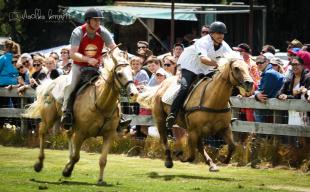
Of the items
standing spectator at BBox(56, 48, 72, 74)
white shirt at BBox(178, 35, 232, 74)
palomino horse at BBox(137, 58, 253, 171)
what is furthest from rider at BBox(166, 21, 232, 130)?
standing spectator at BBox(56, 48, 72, 74)

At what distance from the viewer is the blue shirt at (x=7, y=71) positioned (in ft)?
82.0

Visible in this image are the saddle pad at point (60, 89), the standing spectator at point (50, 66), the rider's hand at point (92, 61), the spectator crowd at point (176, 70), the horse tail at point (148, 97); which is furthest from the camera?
the standing spectator at point (50, 66)

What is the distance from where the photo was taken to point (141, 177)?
1827cm

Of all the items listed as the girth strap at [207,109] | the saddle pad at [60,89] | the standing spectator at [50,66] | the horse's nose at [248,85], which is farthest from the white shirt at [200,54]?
the standing spectator at [50,66]

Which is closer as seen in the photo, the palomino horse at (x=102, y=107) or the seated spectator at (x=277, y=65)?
the palomino horse at (x=102, y=107)

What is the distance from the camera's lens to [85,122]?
17.6m

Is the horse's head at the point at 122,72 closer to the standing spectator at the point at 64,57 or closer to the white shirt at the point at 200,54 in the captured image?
the white shirt at the point at 200,54

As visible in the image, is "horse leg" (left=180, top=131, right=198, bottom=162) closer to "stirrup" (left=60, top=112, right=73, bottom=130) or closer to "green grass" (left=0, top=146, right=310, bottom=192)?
"green grass" (left=0, top=146, right=310, bottom=192)

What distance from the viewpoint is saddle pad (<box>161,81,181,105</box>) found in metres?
19.3

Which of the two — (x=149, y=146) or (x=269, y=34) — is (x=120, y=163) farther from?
(x=269, y=34)

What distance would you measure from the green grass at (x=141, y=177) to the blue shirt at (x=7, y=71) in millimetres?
3848

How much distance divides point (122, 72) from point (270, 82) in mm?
3722

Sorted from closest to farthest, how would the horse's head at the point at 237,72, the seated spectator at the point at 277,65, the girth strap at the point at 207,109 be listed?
the horse's head at the point at 237,72 < the girth strap at the point at 207,109 < the seated spectator at the point at 277,65

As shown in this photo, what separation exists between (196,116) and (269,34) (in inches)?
710
